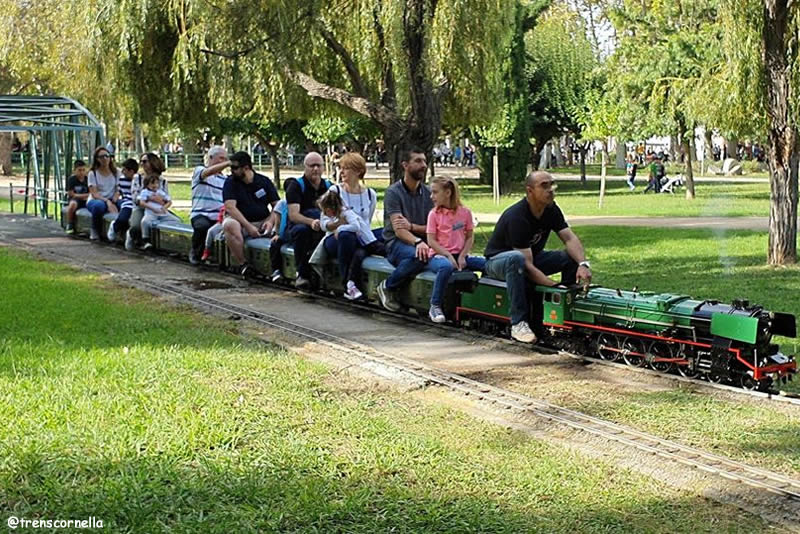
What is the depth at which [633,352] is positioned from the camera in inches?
385

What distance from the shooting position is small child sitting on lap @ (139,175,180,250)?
63.0 feet

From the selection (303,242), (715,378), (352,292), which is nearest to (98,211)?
(303,242)

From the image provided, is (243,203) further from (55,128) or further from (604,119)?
(604,119)

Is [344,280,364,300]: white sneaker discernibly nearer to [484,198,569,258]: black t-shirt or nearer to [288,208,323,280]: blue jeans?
[288,208,323,280]: blue jeans

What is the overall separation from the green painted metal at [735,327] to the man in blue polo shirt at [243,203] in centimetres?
818

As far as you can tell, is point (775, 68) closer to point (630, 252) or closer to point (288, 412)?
point (630, 252)

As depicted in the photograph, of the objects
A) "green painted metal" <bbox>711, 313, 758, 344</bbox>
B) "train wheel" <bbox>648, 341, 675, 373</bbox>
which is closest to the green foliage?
"train wheel" <bbox>648, 341, 675, 373</bbox>

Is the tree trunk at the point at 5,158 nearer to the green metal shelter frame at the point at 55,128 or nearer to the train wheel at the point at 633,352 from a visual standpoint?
the green metal shelter frame at the point at 55,128

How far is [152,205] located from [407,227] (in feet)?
26.6

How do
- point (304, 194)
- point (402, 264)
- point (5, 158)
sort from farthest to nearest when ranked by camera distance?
point (5, 158) → point (304, 194) → point (402, 264)

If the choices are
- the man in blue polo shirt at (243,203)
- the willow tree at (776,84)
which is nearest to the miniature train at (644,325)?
the man in blue polo shirt at (243,203)

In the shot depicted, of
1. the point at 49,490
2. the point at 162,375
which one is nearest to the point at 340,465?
the point at 49,490

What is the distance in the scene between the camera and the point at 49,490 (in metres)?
6.10

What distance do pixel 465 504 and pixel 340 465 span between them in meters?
0.94
